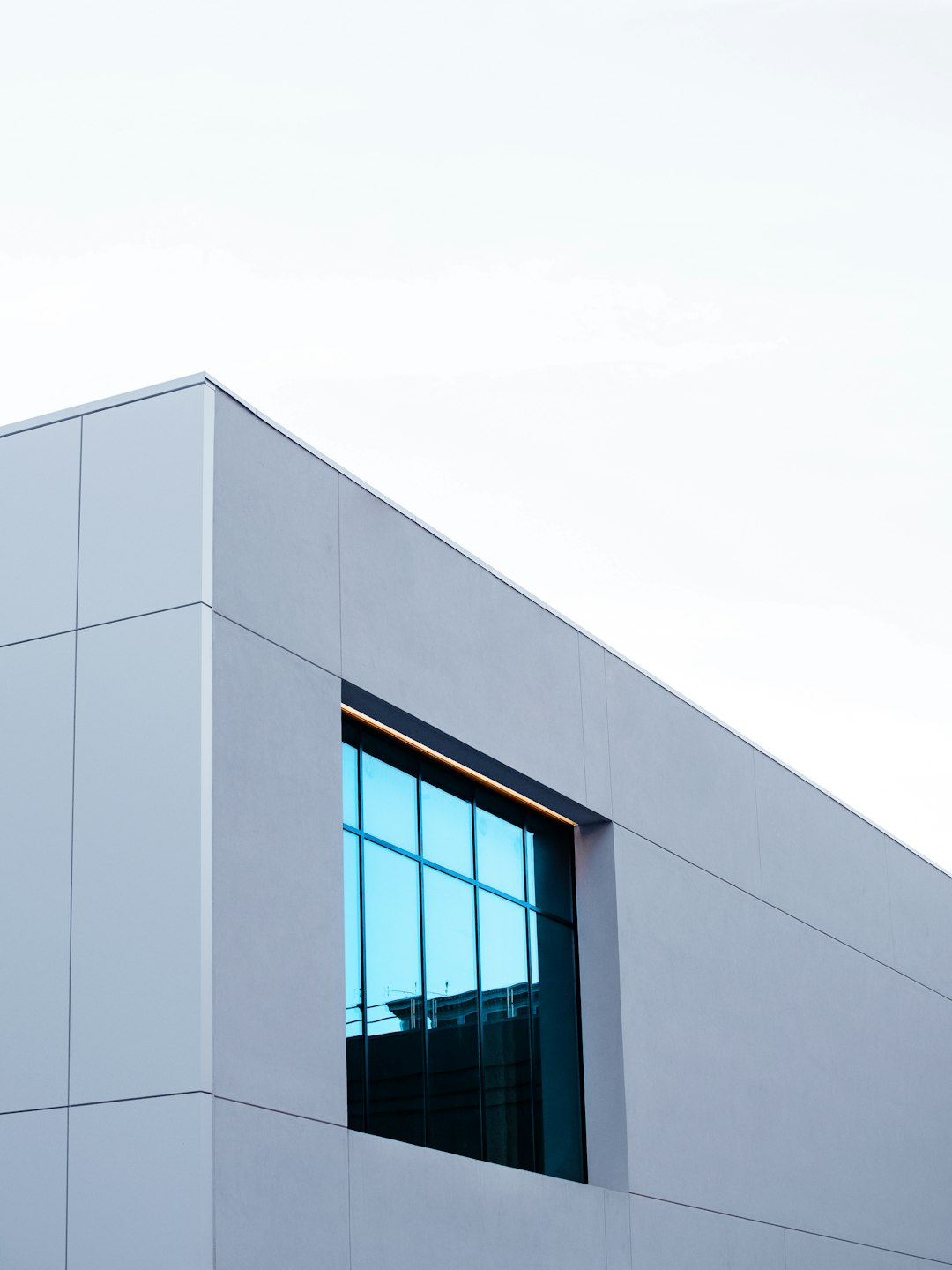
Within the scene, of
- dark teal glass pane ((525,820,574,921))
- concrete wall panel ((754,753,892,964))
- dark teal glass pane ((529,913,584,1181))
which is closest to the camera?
dark teal glass pane ((529,913,584,1181))

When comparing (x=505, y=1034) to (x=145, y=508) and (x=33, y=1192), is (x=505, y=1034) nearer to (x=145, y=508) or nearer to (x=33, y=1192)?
(x=33, y=1192)

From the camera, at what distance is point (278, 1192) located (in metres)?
15.4

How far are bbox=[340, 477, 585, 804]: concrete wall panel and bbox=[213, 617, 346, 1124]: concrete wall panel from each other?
4.19 ft

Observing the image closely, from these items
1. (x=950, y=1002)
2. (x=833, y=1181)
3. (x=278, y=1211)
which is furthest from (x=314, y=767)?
(x=950, y=1002)

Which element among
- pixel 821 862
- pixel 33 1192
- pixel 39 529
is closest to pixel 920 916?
pixel 821 862

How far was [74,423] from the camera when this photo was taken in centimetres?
1730

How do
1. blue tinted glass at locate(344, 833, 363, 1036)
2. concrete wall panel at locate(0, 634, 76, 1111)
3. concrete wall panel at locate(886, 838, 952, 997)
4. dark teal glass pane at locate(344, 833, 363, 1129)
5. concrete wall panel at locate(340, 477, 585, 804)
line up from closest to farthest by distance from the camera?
concrete wall panel at locate(0, 634, 76, 1111) → dark teal glass pane at locate(344, 833, 363, 1129) → blue tinted glass at locate(344, 833, 363, 1036) → concrete wall panel at locate(340, 477, 585, 804) → concrete wall panel at locate(886, 838, 952, 997)

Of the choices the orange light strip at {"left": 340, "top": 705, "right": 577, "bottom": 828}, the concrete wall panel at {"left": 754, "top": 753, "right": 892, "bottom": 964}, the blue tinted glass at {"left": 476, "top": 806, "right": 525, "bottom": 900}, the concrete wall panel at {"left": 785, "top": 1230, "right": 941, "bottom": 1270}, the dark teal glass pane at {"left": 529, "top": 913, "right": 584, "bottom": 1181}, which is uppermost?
the concrete wall panel at {"left": 754, "top": 753, "right": 892, "bottom": 964}

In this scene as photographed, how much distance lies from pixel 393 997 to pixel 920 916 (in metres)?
14.7

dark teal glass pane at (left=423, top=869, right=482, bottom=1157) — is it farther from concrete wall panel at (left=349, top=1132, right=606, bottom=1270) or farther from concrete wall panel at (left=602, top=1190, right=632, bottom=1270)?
concrete wall panel at (left=602, top=1190, right=632, bottom=1270)

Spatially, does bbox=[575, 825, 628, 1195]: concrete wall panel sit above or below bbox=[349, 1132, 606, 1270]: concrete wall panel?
above

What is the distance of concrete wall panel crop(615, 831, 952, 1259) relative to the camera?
22.2m

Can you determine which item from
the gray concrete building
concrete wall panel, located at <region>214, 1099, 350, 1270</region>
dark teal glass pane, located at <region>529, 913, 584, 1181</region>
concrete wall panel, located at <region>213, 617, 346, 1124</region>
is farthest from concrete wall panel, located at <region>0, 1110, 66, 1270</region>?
dark teal glass pane, located at <region>529, 913, 584, 1181</region>

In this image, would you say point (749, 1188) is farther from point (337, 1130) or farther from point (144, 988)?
point (144, 988)
